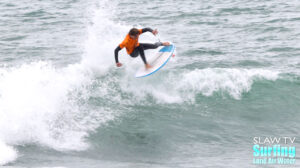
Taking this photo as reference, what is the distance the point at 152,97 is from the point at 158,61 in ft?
4.56

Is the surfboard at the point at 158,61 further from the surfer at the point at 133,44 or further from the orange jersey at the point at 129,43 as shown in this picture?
the orange jersey at the point at 129,43

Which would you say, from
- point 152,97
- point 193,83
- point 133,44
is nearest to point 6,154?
point 133,44

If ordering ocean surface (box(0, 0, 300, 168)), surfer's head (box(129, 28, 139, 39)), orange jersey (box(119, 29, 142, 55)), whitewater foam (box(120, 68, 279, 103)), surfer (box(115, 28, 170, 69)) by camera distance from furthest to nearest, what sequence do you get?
whitewater foam (box(120, 68, 279, 103)) < orange jersey (box(119, 29, 142, 55)) < surfer (box(115, 28, 170, 69)) < surfer's head (box(129, 28, 139, 39)) < ocean surface (box(0, 0, 300, 168))

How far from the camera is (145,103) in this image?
511 inches

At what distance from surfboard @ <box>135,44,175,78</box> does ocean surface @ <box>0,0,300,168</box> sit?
84cm

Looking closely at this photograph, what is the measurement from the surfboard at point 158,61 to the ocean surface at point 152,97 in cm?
84

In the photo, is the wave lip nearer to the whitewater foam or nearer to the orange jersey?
the orange jersey

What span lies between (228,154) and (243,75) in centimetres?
513

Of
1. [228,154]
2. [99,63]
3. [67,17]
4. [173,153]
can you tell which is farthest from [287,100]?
[67,17]

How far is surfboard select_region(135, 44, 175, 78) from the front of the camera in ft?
39.8

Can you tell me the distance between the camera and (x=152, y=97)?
524 inches

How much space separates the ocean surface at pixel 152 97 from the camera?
389 inches

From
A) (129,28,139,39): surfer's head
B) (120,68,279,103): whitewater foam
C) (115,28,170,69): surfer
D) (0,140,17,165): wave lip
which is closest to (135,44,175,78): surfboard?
(115,28,170,69): surfer

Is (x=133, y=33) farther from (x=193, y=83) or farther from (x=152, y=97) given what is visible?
(x=193, y=83)
